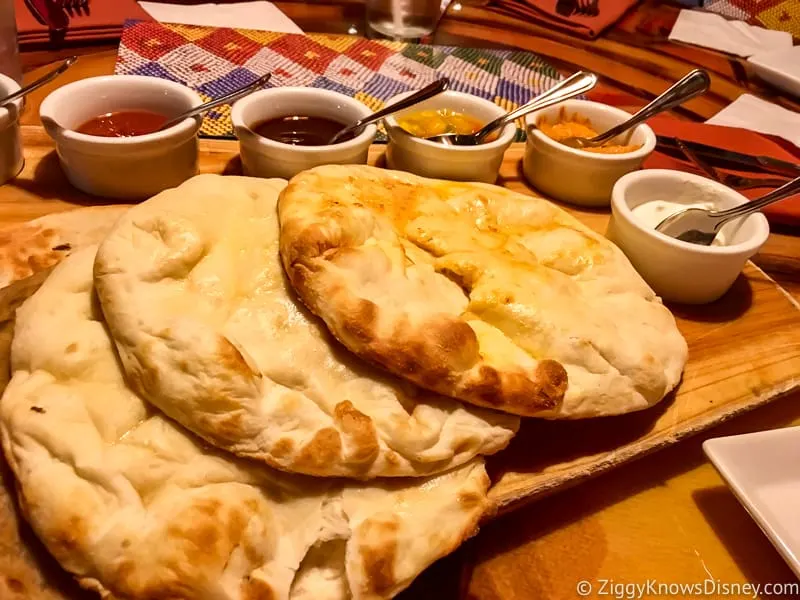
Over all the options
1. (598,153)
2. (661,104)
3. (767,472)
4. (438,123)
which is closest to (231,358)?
(767,472)

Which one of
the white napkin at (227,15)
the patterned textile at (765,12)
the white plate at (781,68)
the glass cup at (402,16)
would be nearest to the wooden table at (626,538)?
the white napkin at (227,15)

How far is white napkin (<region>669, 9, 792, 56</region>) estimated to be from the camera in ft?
16.5

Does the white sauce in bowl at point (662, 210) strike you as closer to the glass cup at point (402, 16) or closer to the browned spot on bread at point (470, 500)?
the browned spot on bread at point (470, 500)

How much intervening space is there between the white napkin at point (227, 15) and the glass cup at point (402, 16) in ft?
1.66

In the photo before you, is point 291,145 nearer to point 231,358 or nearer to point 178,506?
point 231,358

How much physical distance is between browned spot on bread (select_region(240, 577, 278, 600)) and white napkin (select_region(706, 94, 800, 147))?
354cm

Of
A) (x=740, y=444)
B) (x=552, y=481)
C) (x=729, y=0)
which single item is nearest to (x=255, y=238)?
(x=552, y=481)

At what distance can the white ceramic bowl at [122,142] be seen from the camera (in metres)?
2.38

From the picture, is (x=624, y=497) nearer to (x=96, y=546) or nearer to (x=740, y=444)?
(x=740, y=444)

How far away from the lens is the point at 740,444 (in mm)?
1842

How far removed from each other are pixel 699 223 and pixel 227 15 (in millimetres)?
3150

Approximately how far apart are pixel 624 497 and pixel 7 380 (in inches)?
62.8

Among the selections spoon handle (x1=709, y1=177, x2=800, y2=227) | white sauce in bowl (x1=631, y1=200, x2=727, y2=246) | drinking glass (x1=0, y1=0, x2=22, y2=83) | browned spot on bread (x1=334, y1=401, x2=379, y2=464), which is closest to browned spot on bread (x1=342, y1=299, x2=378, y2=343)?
browned spot on bread (x1=334, y1=401, x2=379, y2=464)

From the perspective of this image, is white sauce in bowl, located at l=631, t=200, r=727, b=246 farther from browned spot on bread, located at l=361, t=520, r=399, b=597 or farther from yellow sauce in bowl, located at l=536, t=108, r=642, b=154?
browned spot on bread, located at l=361, t=520, r=399, b=597
